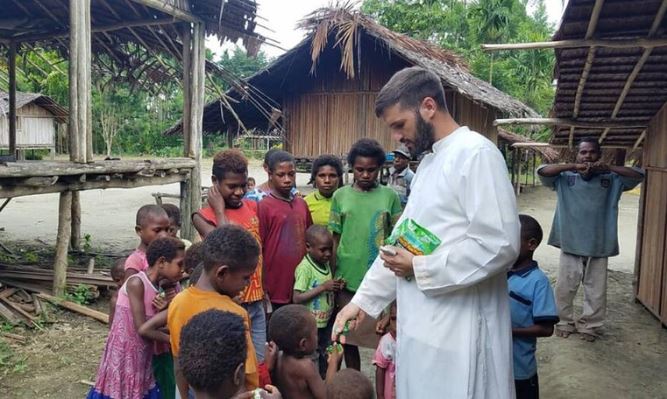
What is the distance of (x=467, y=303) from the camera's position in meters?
2.00

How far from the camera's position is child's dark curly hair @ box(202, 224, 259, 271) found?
2.17 m

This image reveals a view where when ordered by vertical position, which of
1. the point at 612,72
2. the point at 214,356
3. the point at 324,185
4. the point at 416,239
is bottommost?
the point at 214,356

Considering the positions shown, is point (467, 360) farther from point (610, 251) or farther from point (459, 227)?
point (610, 251)

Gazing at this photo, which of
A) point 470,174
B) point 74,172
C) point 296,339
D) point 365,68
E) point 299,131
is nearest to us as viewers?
point 470,174

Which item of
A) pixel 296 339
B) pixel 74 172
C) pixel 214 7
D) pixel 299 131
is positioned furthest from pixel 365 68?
pixel 296 339

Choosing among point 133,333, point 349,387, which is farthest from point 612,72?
point 133,333

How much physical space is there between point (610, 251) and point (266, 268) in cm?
333

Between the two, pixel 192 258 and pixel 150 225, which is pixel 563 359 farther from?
pixel 150 225

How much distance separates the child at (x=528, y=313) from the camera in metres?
2.87

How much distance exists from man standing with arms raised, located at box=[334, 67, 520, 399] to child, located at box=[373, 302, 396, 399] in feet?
2.31

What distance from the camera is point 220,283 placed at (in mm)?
2195

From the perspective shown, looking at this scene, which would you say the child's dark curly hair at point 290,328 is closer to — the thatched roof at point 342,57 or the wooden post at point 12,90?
the thatched roof at point 342,57

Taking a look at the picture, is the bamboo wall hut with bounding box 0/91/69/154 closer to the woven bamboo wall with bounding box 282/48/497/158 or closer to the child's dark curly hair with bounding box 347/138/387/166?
the woven bamboo wall with bounding box 282/48/497/158

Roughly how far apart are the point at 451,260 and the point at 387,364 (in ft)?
4.09
